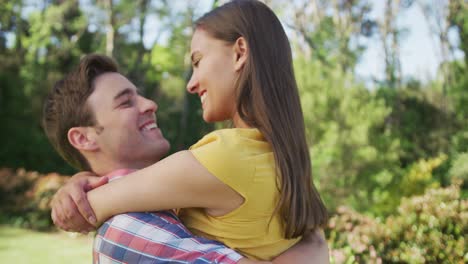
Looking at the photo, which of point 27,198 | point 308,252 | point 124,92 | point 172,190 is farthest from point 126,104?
point 27,198

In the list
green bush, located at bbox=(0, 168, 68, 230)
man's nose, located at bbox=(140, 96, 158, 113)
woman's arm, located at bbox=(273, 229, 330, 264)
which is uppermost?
man's nose, located at bbox=(140, 96, 158, 113)

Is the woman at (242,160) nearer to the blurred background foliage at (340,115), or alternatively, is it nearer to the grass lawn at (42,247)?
the blurred background foliage at (340,115)

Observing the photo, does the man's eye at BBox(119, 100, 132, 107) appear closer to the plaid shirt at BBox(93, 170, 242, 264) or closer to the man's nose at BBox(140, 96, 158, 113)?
the man's nose at BBox(140, 96, 158, 113)

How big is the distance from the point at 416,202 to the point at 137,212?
5.12 m

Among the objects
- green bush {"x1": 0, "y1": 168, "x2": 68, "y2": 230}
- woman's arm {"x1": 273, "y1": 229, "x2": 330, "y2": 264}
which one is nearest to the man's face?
woman's arm {"x1": 273, "y1": 229, "x2": 330, "y2": 264}

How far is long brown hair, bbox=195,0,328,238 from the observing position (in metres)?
1.64

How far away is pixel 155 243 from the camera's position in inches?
60.4

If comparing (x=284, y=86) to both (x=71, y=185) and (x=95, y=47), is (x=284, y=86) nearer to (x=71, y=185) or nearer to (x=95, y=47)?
(x=71, y=185)

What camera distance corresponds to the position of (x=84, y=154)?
2.00 metres

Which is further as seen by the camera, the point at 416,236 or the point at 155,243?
the point at 416,236

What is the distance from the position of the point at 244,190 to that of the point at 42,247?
9741 millimetres

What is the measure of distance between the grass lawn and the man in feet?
24.9

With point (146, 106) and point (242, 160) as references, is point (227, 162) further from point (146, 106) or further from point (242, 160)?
point (146, 106)

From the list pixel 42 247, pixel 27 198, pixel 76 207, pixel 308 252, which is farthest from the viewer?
pixel 27 198
